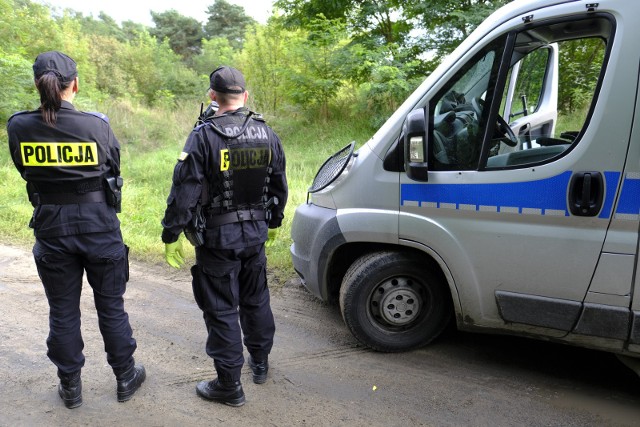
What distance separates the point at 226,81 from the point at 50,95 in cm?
90

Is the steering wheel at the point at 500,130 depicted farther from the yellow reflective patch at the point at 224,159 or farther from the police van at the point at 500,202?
the yellow reflective patch at the point at 224,159

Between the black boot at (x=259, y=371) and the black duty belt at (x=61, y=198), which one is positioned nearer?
the black duty belt at (x=61, y=198)

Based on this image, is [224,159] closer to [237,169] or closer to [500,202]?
[237,169]

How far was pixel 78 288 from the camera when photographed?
2.84m

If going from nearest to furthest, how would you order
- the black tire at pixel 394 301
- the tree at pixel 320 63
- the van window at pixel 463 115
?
1. the van window at pixel 463 115
2. the black tire at pixel 394 301
3. the tree at pixel 320 63

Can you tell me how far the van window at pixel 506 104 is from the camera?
2777 mm

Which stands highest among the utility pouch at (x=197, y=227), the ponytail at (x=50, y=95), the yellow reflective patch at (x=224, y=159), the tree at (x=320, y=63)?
the tree at (x=320, y=63)

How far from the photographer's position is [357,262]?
11.2 ft

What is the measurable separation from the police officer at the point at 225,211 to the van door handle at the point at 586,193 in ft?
5.62

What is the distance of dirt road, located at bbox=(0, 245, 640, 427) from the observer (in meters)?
2.77

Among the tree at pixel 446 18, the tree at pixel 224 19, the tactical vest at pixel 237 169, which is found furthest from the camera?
the tree at pixel 224 19

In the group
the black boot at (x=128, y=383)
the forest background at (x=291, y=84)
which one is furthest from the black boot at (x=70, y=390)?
the forest background at (x=291, y=84)

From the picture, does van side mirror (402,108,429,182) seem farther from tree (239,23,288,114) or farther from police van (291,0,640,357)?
tree (239,23,288,114)

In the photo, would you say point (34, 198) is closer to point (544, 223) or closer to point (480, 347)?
point (544, 223)
